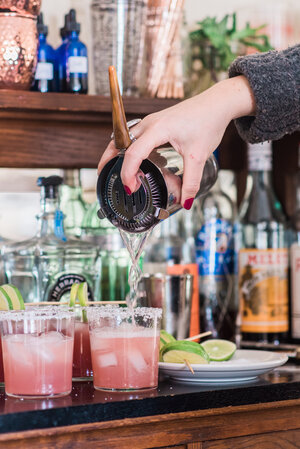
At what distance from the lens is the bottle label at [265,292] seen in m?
1.84

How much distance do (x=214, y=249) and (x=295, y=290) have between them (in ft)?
0.72

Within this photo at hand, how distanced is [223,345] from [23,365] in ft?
1.43

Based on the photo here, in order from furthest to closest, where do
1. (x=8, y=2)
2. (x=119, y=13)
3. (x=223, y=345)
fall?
1. (x=119, y=13)
2. (x=8, y=2)
3. (x=223, y=345)

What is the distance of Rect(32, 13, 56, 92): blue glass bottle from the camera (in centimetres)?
170

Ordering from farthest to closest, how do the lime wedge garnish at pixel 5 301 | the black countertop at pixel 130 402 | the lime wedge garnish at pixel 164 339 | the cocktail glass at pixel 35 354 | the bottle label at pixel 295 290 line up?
the bottle label at pixel 295 290, the lime wedge garnish at pixel 164 339, the lime wedge garnish at pixel 5 301, the cocktail glass at pixel 35 354, the black countertop at pixel 130 402

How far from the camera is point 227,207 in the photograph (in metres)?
2.03

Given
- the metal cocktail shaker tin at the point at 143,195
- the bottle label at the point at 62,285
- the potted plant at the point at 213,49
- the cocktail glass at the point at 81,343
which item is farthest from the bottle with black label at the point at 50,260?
the potted plant at the point at 213,49

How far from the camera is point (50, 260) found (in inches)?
64.5

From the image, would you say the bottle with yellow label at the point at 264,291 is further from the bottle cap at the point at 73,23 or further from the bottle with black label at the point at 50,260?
the bottle cap at the point at 73,23

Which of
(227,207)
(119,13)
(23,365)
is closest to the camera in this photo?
(23,365)

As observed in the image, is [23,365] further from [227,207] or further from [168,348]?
[227,207]

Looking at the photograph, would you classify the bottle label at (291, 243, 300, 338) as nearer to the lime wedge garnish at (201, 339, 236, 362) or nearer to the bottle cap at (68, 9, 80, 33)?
the lime wedge garnish at (201, 339, 236, 362)

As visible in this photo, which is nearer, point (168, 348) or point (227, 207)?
point (168, 348)

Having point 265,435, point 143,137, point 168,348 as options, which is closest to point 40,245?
point 168,348
